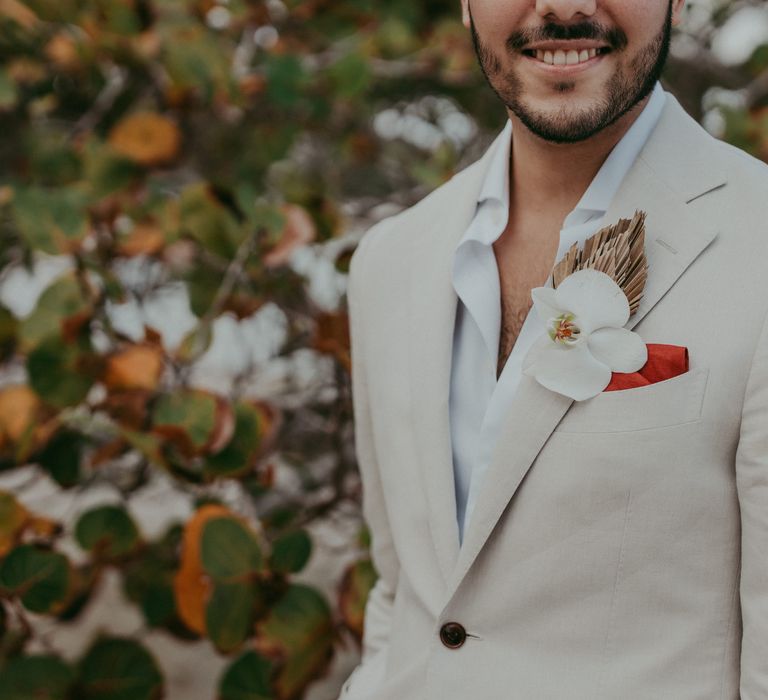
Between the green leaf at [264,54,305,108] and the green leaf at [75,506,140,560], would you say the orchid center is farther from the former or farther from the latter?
the green leaf at [264,54,305,108]

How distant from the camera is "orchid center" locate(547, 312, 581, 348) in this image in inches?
39.0

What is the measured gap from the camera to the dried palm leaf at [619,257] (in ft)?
3.21

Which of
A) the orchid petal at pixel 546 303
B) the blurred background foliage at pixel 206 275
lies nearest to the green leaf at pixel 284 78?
the blurred background foliage at pixel 206 275

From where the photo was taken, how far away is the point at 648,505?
956 mm

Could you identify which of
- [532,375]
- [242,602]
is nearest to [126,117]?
[242,602]

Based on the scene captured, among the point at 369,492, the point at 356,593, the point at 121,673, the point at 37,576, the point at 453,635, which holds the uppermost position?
the point at 453,635

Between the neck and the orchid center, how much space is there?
0.23 meters

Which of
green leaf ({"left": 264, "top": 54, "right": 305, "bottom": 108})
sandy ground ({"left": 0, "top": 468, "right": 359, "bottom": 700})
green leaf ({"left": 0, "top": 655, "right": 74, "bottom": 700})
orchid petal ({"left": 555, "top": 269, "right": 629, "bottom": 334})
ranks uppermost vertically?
orchid petal ({"left": 555, "top": 269, "right": 629, "bottom": 334})

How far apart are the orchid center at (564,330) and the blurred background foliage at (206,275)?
86cm

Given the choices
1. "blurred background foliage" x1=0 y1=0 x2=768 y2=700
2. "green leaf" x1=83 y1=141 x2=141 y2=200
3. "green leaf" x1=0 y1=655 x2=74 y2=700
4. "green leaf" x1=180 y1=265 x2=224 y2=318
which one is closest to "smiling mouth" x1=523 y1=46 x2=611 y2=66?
"blurred background foliage" x1=0 y1=0 x2=768 y2=700

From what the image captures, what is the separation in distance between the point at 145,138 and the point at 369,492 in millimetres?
1134

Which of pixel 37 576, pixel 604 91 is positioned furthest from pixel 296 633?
pixel 604 91

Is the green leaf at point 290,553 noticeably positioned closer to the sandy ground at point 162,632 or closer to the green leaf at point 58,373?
the sandy ground at point 162,632

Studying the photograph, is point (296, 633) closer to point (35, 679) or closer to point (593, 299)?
point (35, 679)
